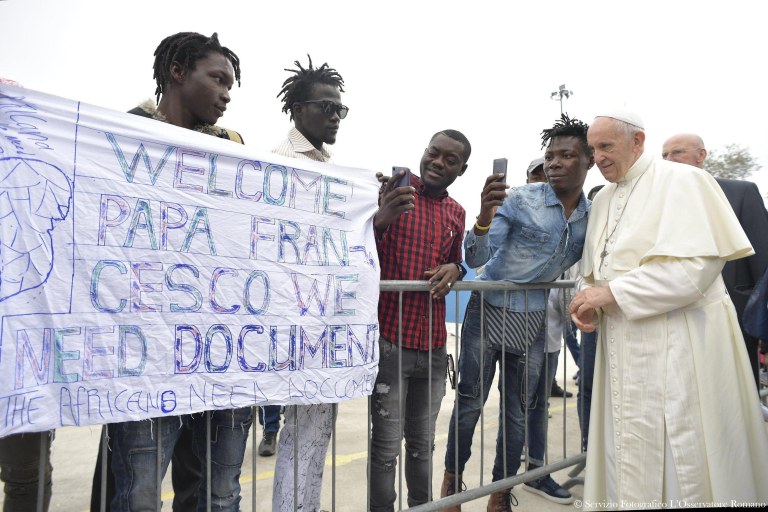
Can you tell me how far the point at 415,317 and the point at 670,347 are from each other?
53.0 inches

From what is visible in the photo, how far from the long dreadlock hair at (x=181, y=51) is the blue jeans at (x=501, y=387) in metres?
2.12

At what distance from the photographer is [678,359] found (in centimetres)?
238

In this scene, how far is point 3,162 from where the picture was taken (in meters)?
1.56

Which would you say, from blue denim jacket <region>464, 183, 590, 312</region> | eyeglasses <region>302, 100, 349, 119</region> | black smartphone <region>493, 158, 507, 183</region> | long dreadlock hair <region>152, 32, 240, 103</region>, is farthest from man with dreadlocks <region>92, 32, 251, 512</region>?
blue denim jacket <region>464, 183, 590, 312</region>

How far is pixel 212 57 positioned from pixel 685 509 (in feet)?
10.6

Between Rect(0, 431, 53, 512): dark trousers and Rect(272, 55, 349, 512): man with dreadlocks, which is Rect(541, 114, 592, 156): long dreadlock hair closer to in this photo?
Rect(272, 55, 349, 512): man with dreadlocks

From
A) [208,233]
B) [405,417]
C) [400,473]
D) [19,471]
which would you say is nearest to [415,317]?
[405,417]

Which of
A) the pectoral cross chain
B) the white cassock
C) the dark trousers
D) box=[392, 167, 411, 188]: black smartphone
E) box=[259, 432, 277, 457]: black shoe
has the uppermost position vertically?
box=[392, 167, 411, 188]: black smartphone

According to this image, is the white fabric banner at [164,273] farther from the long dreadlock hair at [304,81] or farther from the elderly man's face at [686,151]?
the elderly man's face at [686,151]

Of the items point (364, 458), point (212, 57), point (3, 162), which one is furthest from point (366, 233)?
point (364, 458)

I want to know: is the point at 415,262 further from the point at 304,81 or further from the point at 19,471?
the point at 19,471

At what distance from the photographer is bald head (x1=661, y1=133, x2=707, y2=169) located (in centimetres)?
385

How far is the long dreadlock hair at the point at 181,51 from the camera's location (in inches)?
85.1

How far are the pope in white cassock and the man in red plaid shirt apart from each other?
0.85m
